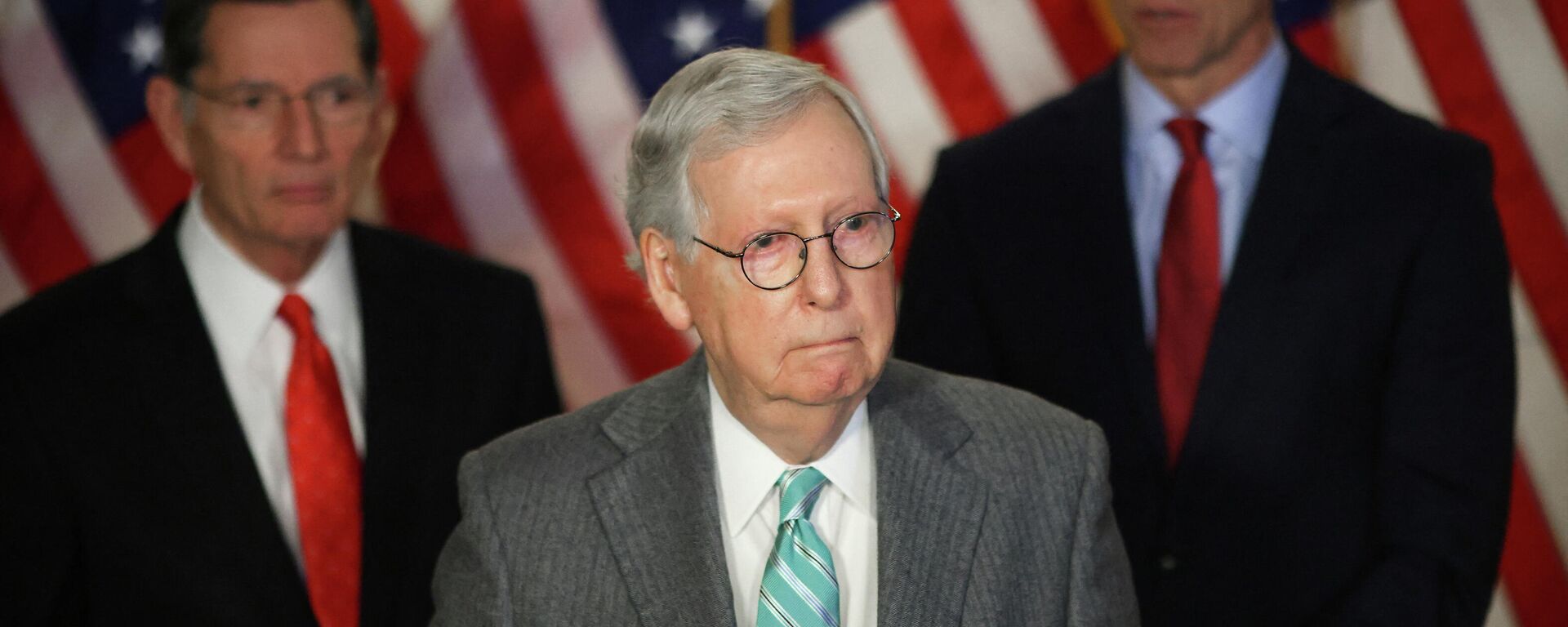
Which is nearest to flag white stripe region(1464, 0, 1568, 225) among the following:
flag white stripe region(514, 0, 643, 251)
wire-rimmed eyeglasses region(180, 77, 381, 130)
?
flag white stripe region(514, 0, 643, 251)

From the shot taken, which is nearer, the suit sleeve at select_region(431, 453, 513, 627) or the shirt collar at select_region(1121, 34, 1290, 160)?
the suit sleeve at select_region(431, 453, 513, 627)

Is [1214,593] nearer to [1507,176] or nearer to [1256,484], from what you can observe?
[1256,484]

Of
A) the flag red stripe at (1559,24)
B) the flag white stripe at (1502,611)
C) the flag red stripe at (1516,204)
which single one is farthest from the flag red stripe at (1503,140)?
the flag white stripe at (1502,611)

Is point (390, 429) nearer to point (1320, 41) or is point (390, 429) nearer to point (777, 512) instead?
point (777, 512)

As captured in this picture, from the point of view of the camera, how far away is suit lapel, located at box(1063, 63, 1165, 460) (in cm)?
283

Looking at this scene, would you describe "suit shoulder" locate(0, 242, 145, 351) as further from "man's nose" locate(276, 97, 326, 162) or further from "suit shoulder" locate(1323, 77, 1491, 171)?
"suit shoulder" locate(1323, 77, 1491, 171)

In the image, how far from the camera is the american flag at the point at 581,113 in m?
3.53

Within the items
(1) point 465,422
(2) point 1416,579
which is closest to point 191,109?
(1) point 465,422

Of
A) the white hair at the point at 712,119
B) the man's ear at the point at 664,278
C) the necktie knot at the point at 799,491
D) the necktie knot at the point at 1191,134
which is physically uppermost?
the white hair at the point at 712,119

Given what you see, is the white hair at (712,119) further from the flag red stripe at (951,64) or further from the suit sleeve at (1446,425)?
the flag red stripe at (951,64)

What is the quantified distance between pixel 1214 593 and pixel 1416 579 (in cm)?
34

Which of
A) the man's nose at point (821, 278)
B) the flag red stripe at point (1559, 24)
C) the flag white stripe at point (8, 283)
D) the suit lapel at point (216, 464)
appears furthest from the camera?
the flag white stripe at point (8, 283)

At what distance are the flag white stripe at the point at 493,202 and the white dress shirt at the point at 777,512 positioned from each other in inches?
68.0

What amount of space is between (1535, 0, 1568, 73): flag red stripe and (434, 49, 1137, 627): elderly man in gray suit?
6.08 ft
